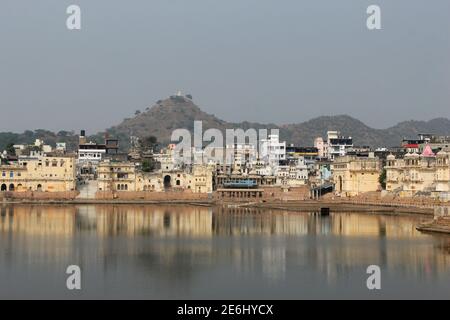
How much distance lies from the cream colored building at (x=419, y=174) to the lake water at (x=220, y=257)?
5.71 meters

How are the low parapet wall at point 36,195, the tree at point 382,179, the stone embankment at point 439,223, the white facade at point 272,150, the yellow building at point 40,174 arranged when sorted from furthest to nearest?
the white facade at point 272,150, the yellow building at point 40,174, the low parapet wall at point 36,195, the tree at point 382,179, the stone embankment at point 439,223

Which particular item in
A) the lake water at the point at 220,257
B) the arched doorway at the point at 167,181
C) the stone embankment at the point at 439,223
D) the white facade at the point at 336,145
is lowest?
the lake water at the point at 220,257

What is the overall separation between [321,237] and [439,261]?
29.0 ft

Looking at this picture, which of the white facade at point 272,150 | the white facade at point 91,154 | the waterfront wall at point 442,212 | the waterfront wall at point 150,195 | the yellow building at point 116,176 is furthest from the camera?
the white facade at point 272,150

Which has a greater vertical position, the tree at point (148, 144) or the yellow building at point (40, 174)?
the tree at point (148, 144)

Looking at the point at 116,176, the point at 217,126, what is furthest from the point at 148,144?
the point at 217,126

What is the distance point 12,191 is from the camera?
6406cm

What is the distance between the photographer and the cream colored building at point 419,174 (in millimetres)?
51219

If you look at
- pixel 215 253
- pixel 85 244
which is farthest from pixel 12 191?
pixel 215 253

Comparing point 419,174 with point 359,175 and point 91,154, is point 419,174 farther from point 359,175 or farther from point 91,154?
point 91,154

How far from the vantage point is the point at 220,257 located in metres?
31.9

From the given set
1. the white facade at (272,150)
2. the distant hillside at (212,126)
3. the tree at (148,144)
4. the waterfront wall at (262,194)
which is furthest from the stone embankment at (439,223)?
the distant hillside at (212,126)

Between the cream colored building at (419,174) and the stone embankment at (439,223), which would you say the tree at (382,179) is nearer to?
the cream colored building at (419,174)
